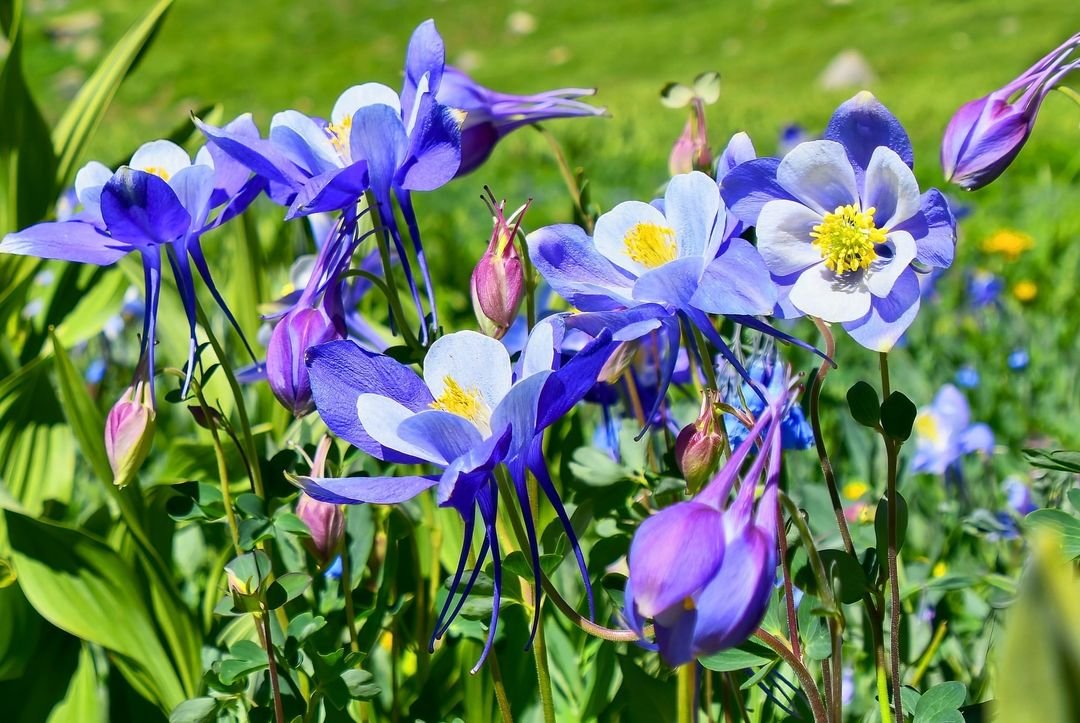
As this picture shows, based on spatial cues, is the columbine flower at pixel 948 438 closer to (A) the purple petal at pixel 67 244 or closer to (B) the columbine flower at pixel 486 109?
(B) the columbine flower at pixel 486 109

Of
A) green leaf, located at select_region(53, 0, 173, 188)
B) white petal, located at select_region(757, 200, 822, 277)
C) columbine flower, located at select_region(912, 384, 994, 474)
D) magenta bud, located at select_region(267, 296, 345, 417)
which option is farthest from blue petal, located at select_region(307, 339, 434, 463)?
green leaf, located at select_region(53, 0, 173, 188)

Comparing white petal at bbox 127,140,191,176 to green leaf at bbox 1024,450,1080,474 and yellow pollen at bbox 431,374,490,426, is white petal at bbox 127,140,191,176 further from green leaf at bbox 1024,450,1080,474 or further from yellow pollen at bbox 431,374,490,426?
green leaf at bbox 1024,450,1080,474

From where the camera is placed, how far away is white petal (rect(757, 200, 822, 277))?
0.56 metres

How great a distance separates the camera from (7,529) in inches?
38.4

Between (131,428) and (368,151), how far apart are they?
26 cm

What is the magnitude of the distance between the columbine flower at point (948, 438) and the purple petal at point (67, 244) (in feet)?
3.25

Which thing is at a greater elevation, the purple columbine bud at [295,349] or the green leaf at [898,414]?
the purple columbine bud at [295,349]

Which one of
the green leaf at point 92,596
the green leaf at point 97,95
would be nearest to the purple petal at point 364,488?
the green leaf at point 92,596

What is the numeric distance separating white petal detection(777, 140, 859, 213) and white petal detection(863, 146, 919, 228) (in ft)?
0.03

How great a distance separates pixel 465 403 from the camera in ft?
1.78

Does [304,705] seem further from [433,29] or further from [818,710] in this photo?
[433,29]

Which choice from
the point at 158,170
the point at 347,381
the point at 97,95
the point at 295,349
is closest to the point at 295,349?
the point at 295,349

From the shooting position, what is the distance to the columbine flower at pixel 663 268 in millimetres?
531

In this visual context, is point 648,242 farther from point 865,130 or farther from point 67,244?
point 67,244
